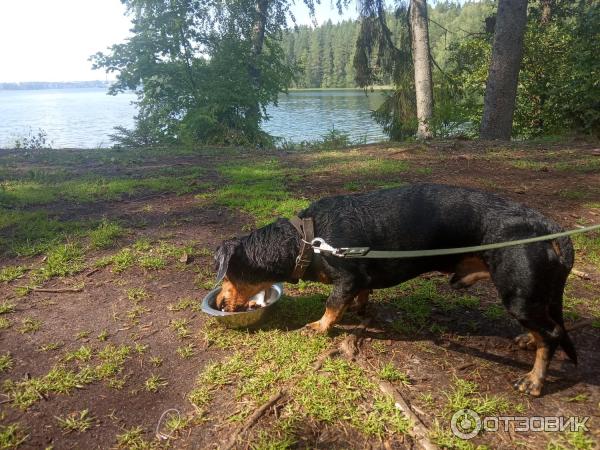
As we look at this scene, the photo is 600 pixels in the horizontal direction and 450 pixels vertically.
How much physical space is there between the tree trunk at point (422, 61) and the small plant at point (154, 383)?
12871 mm

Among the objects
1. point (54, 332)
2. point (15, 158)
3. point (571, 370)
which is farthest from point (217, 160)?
point (571, 370)

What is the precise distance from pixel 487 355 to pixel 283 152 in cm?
1023

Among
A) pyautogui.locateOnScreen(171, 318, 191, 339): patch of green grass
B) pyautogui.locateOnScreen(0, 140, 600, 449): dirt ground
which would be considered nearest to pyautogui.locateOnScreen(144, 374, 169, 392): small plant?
pyautogui.locateOnScreen(0, 140, 600, 449): dirt ground

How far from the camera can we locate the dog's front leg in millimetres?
3250

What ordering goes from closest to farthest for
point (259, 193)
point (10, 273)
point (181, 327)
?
1. point (181, 327)
2. point (10, 273)
3. point (259, 193)

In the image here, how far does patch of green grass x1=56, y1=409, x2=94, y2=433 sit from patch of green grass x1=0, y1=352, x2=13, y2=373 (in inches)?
32.2

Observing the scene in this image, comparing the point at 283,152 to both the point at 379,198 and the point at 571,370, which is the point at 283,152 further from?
the point at 571,370

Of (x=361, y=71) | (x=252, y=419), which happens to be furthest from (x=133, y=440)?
(x=361, y=71)

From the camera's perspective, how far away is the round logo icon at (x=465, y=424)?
246 cm

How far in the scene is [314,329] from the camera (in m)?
3.52

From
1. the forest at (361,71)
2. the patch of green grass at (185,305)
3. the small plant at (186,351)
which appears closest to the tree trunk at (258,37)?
the forest at (361,71)

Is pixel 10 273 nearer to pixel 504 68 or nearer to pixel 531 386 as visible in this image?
pixel 531 386

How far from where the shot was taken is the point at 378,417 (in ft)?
8.44

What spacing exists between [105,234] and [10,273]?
1.18 meters
